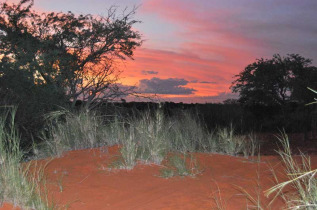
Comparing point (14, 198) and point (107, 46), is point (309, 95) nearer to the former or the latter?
point (107, 46)

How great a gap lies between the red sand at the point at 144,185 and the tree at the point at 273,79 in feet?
50.1

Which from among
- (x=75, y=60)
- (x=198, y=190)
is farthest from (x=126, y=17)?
(x=198, y=190)

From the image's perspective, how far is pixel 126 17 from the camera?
17359 millimetres

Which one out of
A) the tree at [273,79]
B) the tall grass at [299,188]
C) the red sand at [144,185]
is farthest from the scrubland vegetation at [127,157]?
the tree at [273,79]

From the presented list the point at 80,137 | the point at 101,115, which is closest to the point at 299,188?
the point at 80,137

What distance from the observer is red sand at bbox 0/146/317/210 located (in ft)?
15.4

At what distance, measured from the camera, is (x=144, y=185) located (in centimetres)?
556

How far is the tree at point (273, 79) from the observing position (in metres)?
21.5

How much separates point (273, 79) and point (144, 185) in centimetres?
1820

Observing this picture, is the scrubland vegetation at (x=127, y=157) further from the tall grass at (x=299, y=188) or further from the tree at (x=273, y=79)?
the tree at (x=273, y=79)

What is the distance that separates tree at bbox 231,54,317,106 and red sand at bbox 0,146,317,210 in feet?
50.1

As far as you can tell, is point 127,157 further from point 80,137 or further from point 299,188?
point 299,188

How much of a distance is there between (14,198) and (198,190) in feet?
7.60

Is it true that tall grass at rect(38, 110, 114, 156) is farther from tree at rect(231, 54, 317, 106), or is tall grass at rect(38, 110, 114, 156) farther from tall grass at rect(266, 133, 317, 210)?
tree at rect(231, 54, 317, 106)
